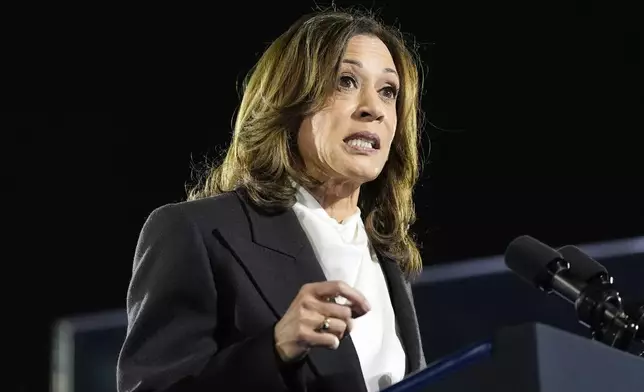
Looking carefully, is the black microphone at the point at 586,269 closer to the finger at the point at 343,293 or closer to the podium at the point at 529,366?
the podium at the point at 529,366

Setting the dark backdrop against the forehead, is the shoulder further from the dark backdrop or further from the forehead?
the dark backdrop

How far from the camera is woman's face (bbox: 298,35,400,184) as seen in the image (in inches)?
75.2

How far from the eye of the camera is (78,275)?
3.45 metres

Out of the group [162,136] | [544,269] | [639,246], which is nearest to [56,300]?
[162,136]

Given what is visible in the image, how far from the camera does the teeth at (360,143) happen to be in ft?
6.29

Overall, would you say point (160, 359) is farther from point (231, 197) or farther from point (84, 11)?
point (84, 11)

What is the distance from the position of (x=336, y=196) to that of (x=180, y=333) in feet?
1.58

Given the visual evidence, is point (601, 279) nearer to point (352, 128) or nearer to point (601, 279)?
point (601, 279)

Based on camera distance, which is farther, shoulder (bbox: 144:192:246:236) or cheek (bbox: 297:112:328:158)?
cheek (bbox: 297:112:328:158)

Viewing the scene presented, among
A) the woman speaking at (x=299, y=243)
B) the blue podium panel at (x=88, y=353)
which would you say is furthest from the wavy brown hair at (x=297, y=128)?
the blue podium panel at (x=88, y=353)

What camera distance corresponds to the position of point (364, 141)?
193cm

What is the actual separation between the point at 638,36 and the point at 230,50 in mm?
1237

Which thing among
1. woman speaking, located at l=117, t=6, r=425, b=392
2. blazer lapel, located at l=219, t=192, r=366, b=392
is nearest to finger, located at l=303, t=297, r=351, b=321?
woman speaking, located at l=117, t=6, r=425, b=392

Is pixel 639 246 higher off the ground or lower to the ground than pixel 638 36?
lower
